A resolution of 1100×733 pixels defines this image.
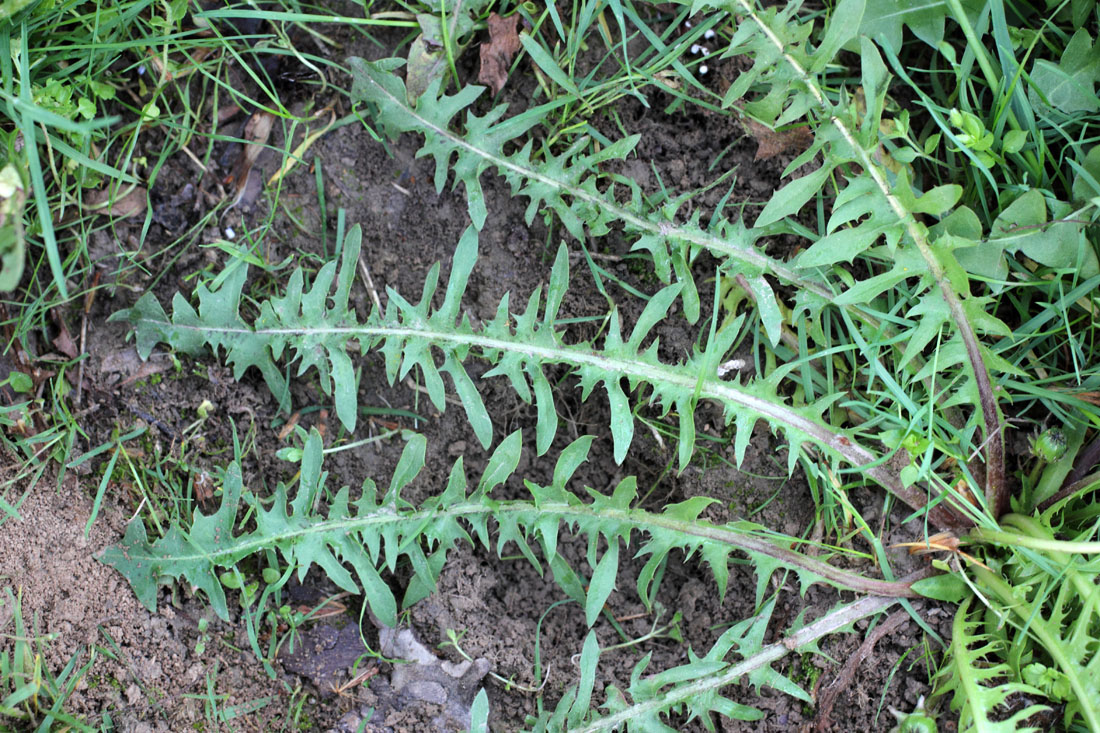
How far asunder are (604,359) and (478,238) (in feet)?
2.14

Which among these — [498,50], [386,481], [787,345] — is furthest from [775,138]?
[386,481]

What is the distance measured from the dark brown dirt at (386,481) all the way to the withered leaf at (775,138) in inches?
2.3

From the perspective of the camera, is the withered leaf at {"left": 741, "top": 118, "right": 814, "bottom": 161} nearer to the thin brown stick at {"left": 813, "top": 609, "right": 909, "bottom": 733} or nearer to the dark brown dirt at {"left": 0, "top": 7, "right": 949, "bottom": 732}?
the dark brown dirt at {"left": 0, "top": 7, "right": 949, "bottom": 732}

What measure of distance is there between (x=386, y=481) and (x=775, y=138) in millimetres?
1756

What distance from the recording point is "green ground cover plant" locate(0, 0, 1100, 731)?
2387 millimetres

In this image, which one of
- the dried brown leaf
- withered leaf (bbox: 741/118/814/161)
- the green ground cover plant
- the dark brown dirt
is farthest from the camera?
the dried brown leaf

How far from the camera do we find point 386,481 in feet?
9.13

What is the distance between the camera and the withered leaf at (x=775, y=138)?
2723 millimetres

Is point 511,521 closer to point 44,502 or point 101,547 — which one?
point 101,547

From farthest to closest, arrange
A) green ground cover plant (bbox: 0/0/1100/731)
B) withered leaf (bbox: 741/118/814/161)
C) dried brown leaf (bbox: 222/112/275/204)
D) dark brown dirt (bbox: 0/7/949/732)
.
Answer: dried brown leaf (bbox: 222/112/275/204), withered leaf (bbox: 741/118/814/161), dark brown dirt (bbox: 0/7/949/732), green ground cover plant (bbox: 0/0/1100/731)

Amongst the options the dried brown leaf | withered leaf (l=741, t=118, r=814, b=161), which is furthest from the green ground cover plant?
the dried brown leaf

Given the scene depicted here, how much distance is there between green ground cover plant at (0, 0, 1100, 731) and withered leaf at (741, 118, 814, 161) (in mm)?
72

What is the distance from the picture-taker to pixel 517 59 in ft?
9.28

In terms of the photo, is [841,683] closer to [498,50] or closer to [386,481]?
[386,481]
